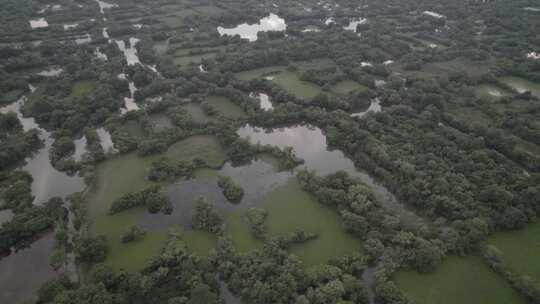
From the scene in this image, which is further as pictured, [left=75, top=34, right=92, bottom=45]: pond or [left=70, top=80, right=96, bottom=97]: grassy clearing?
[left=75, top=34, right=92, bottom=45]: pond

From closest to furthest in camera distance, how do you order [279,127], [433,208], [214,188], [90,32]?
[433,208], [214,188], [279,127], [90,32]

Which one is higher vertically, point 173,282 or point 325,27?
point 325,27

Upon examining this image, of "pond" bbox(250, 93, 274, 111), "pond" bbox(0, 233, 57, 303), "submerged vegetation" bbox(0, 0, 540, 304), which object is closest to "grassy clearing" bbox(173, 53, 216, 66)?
"submerged vegetation" bbox(0, 0, 540, 304)

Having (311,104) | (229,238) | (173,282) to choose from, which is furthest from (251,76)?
(173,282)

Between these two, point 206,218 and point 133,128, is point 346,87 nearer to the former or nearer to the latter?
point 133,128

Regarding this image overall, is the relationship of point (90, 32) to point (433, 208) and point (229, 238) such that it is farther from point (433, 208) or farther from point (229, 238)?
point (433, 208)

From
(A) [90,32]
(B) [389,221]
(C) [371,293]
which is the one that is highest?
(A) [90,32]

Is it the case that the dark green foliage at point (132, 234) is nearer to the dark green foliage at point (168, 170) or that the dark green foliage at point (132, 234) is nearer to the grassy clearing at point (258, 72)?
the dark green foliage at point (168, 170)

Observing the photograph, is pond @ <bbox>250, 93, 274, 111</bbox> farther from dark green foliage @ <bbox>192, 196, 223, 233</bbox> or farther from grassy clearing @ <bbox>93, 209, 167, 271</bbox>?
grassy clearing @ <bbox>93, 209, 167, 271</bbox>
